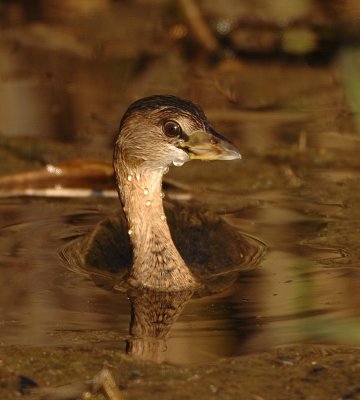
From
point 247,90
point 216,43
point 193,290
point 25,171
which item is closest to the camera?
point 193,290

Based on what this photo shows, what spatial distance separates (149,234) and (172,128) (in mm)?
524

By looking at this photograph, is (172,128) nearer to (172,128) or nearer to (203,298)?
(172,128)

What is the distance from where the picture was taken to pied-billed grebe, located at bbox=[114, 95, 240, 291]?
20.5 feet

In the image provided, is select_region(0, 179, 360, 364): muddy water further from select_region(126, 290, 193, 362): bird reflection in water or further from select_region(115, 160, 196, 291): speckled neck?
select_region(115, 160, 196, 291): speckled neck

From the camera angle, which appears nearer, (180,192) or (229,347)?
(229,347)

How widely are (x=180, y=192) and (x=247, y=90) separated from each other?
→ 2679 millimetres

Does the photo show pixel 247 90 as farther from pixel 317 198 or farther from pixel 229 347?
pixel 229 347

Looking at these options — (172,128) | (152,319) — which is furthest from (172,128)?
(152,319)

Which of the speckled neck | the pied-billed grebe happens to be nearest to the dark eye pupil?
the pied-billed grebe

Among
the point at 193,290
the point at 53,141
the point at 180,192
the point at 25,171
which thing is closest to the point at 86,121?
the point at 53,141

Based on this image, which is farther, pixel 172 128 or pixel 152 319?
pixel 172 128

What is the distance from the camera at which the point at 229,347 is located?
5.25 metres

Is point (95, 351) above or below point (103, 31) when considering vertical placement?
below

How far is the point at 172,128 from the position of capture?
630 centimetres
